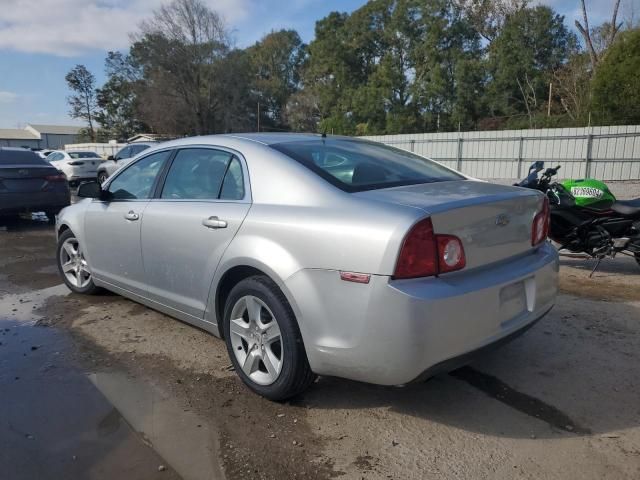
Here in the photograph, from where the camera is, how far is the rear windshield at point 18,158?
31.5ft

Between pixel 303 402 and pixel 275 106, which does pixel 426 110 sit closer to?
pixel 275 106

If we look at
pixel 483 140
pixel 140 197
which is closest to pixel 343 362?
pixel 140 197

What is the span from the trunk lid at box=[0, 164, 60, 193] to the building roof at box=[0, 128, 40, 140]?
302 feet

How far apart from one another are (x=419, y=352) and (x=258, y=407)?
115 centimetres

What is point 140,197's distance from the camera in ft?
13.9

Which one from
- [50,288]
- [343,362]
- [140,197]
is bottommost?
[50,288]

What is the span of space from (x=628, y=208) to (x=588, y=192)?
43cm

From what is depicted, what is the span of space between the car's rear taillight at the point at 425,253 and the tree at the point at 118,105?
65633mm

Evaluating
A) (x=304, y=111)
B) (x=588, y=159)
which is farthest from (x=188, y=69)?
(x=588, y=159)

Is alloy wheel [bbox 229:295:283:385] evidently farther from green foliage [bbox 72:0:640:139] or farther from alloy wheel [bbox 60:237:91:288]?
green foliage [bbox 72:0:640:139]

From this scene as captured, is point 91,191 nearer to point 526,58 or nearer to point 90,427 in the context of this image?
point 90,427

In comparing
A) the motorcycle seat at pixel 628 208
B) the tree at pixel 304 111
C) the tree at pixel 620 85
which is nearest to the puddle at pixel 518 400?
the motorcycle seat at pixel 628 208

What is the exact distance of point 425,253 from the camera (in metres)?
2.50

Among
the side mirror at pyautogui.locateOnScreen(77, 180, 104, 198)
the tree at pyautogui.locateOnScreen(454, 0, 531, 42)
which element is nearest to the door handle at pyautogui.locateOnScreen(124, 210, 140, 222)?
the side mirror at pyautogui.locateOnScreen(77, 180, 104, 198)
